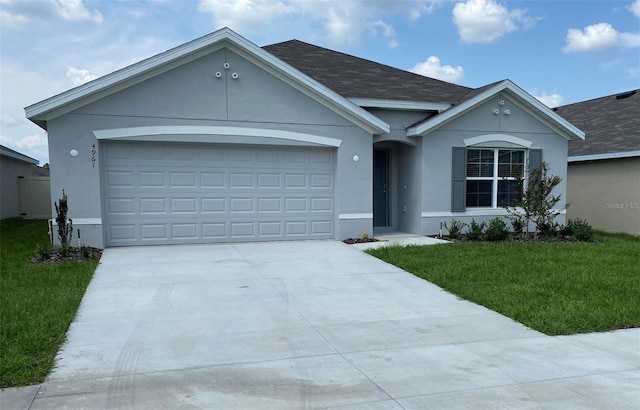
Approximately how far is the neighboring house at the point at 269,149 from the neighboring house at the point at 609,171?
8.88 ft

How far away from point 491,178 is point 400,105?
341cm

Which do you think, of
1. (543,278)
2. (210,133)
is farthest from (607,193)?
(210,133)

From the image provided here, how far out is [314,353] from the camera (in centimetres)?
464

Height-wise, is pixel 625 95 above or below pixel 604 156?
above

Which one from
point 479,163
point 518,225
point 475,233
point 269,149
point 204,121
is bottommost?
point 475,233

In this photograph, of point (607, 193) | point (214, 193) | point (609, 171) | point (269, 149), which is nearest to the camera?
point (214, 193)

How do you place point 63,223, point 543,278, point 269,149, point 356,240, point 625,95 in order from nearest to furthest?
point 543,278, point 63,223, point 269,149, point 356,240, point 625,95

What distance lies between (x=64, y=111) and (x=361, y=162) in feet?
22.3

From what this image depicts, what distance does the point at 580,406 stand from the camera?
11.9ft

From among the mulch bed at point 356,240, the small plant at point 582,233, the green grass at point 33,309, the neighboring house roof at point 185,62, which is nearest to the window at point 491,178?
the small plant at point 582,233

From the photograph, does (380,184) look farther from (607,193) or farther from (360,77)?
(607,193)

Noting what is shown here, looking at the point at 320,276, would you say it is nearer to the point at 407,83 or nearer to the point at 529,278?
the point at 529,278

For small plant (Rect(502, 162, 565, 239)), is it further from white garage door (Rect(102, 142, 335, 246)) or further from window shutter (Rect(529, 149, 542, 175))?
white garage door (Rect(102, 142, 335, 246))

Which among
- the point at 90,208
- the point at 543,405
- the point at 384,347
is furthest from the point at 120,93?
the point at 543,405
